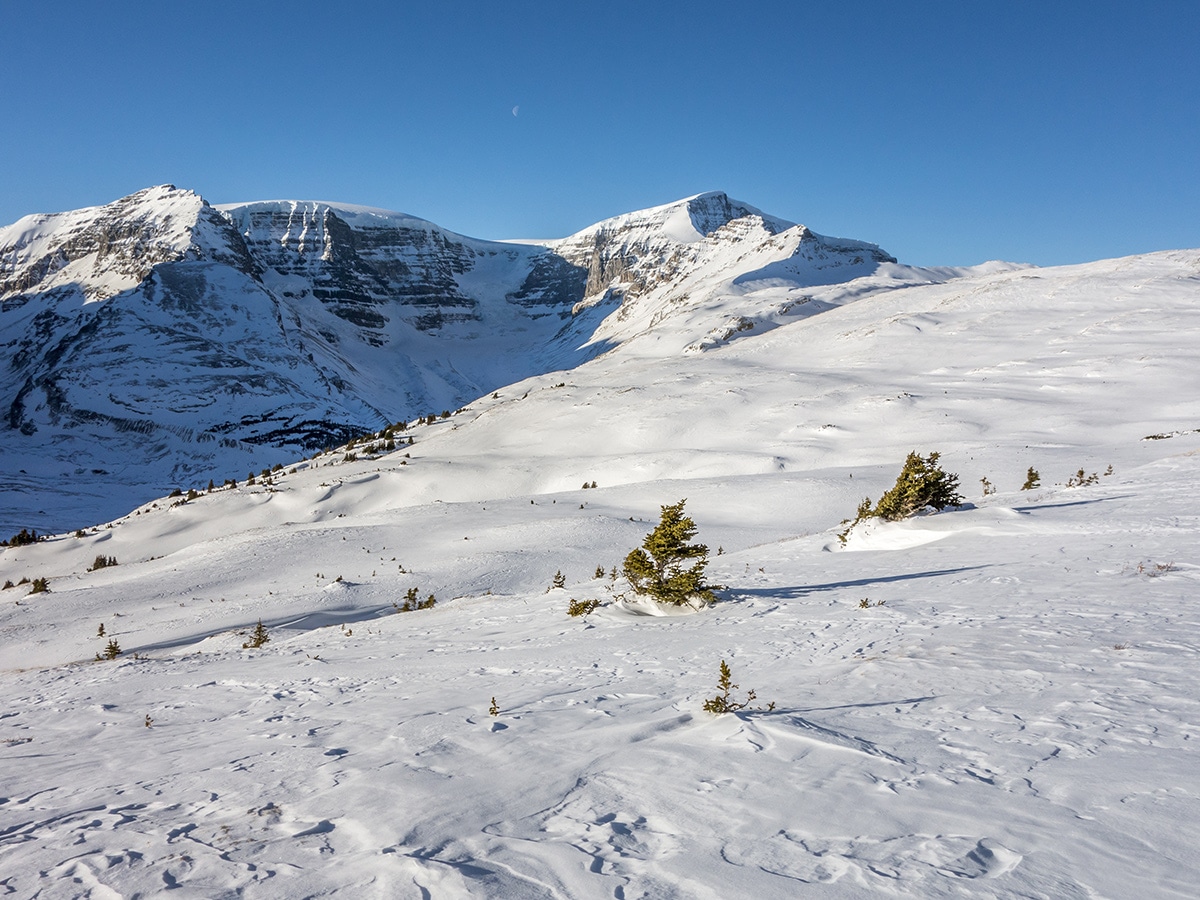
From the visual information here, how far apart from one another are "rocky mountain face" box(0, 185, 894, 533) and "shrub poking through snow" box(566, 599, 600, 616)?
170ft

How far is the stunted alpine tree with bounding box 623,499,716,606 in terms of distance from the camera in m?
9.12

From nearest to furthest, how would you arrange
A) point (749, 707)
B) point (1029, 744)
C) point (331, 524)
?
1. point (1029, 744)
2. point (749, 707)
3. point (331, 524)

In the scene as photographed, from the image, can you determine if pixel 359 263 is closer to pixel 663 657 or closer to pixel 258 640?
pixel 258 640

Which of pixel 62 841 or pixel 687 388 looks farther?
pixel 687 388

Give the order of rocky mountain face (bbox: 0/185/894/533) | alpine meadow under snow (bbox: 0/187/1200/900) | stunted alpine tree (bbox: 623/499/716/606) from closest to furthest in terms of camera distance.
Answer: alpine meadow under snow (bbox: 0/187/1200/900)
stunted alpine tree (bbox: 623/499/716/606)
rocky mountain face (bbox: 0/185/894/533)

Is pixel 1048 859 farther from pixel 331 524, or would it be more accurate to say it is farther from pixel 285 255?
pixel 285 255

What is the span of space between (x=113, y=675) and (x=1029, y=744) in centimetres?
993

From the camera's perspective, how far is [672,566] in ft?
31.7

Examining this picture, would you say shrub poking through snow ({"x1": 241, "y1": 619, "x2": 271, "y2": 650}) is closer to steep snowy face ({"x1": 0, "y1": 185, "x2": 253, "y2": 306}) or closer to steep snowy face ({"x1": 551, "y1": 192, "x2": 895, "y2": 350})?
steep snowy face ({"x1": 551, "y1": 192, "x2": 895, "y2": 350})

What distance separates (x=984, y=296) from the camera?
4888 centimetres

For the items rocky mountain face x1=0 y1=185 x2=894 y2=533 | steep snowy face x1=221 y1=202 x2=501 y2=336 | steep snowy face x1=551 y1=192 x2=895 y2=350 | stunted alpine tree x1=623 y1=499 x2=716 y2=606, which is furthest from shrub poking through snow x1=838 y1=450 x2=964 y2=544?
steep snowy face x1=221 y1=202 x2=501 y2=336

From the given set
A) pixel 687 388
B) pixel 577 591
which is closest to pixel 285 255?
pixel 687 388

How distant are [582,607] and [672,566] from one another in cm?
135

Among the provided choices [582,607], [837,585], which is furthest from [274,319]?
[837,585]
